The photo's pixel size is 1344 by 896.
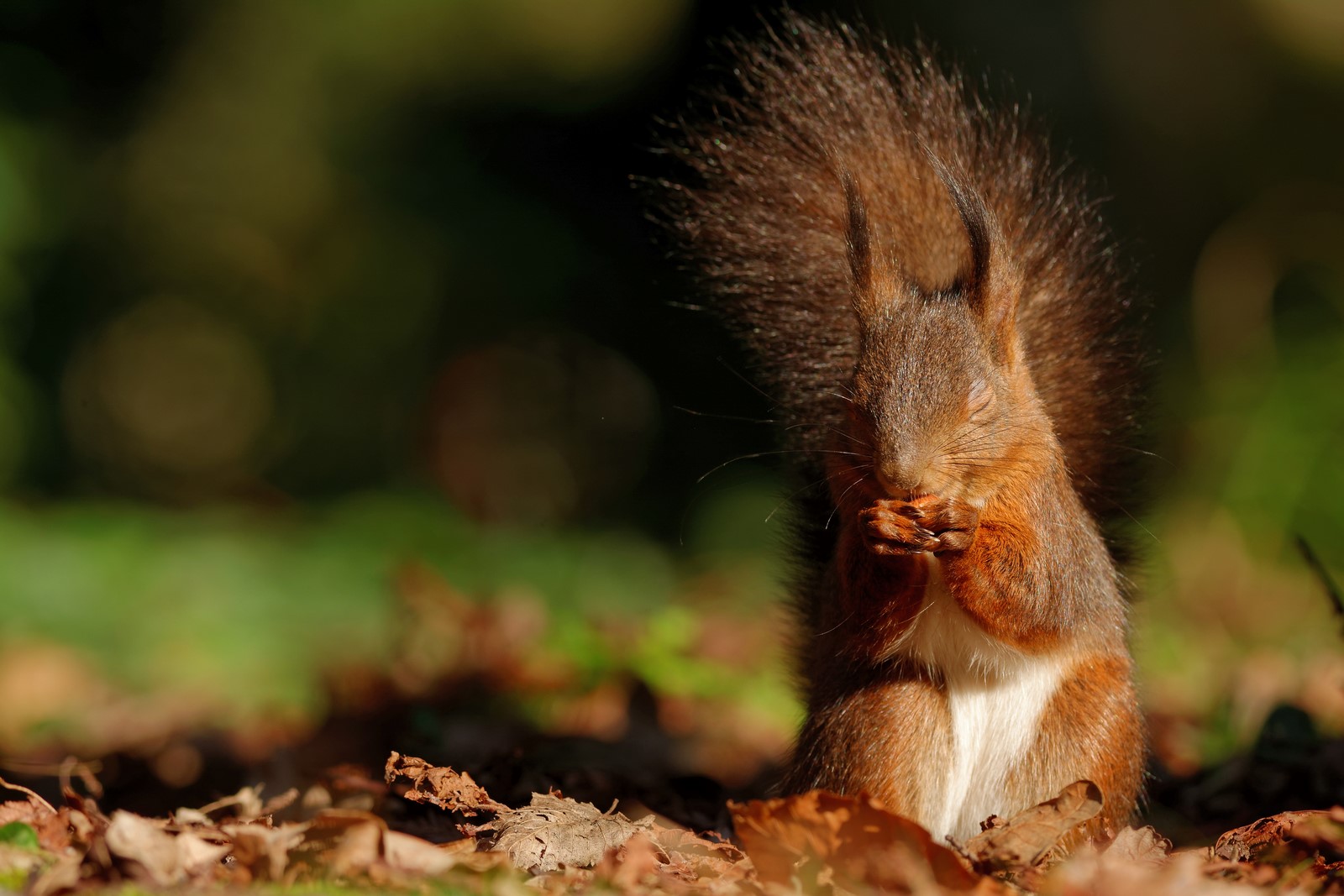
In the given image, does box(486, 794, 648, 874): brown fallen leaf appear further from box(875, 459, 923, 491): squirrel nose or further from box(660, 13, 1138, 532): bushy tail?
box(660, 13, 1138, 532): bushy tail

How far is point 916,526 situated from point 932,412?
0.20 meters

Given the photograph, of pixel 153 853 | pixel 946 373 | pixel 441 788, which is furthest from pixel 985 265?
pixel 153 853

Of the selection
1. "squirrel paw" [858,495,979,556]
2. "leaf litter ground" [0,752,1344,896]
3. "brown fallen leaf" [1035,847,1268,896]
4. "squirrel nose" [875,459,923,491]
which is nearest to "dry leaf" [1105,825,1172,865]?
"leaf litter ground" [0,752,1344,896]

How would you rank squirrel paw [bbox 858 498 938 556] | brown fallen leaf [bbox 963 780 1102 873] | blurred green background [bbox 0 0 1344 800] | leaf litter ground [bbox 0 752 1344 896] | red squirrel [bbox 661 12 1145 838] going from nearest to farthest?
leaf litter ground [bbox 0 752 1344 896], brown fallen leaf [bbox 963 780 1102 873], squirrel paw [bbox 858 498 938 556], red squirrel [bbox 661 12 1145 838], blurred green background [bbox 0 0 1344 800]

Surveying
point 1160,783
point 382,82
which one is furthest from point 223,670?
point 1160,783

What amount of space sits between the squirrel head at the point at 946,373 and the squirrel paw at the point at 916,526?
0.11 feet

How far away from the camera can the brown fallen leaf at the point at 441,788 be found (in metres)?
2.53

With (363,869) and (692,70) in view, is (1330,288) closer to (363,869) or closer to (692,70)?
(692,70)

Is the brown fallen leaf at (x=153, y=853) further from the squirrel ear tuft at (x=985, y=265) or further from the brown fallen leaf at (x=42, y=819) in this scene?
the squirrel ear tuft at (x=985, y=265)

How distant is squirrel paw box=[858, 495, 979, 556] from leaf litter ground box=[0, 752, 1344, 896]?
0.45 metres

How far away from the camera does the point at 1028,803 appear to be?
2379mm

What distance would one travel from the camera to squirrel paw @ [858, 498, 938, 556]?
2.21 meters

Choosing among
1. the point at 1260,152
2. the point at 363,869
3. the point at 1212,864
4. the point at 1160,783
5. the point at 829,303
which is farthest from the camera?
the point at 1260,152

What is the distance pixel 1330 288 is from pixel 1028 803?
14.5 feet
